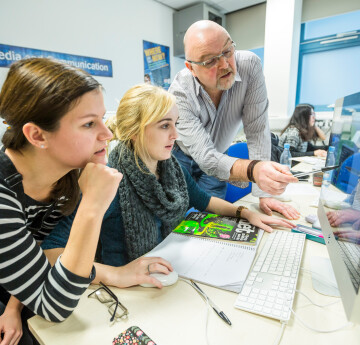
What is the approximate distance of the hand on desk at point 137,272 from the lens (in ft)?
2.36

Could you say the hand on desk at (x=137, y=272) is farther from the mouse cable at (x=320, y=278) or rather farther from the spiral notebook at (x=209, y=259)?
the mouse cable at (x=320, y=278)

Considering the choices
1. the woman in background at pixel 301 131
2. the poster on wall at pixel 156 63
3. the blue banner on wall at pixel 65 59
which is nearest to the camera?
the blue banner on wall at pixel 65 59

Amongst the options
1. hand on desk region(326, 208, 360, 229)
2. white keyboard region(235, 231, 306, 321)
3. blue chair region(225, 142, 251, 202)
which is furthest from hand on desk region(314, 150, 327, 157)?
hand on desk region(326, 208, 360, 229)

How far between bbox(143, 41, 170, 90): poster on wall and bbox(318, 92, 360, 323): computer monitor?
3392 mm

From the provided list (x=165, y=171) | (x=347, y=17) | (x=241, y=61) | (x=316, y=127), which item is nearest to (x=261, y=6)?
(x=347, y=17)

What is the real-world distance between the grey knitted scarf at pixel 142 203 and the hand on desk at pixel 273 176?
343 millimetres

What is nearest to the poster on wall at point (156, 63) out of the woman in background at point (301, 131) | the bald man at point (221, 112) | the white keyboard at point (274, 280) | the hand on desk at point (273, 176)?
the woman in background at point (301, 131)

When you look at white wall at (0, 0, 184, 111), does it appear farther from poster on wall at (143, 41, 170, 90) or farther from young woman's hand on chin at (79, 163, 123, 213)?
young woman's hand on chin at (79, 163, 123, 213)

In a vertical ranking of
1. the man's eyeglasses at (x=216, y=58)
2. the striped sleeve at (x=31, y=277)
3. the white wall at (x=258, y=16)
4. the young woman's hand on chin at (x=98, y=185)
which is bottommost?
the striped sleeve at (x=31, y=277)

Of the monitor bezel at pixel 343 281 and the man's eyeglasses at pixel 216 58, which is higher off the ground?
the man's eyeglasses at pixel 216 58

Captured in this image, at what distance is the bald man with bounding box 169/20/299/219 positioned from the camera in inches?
47.8

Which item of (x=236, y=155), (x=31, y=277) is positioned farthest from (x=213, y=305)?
(x=236, y=155)

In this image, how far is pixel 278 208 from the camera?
3.98 ft

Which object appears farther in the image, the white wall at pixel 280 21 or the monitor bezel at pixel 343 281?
the white wall at pixel 280 21
